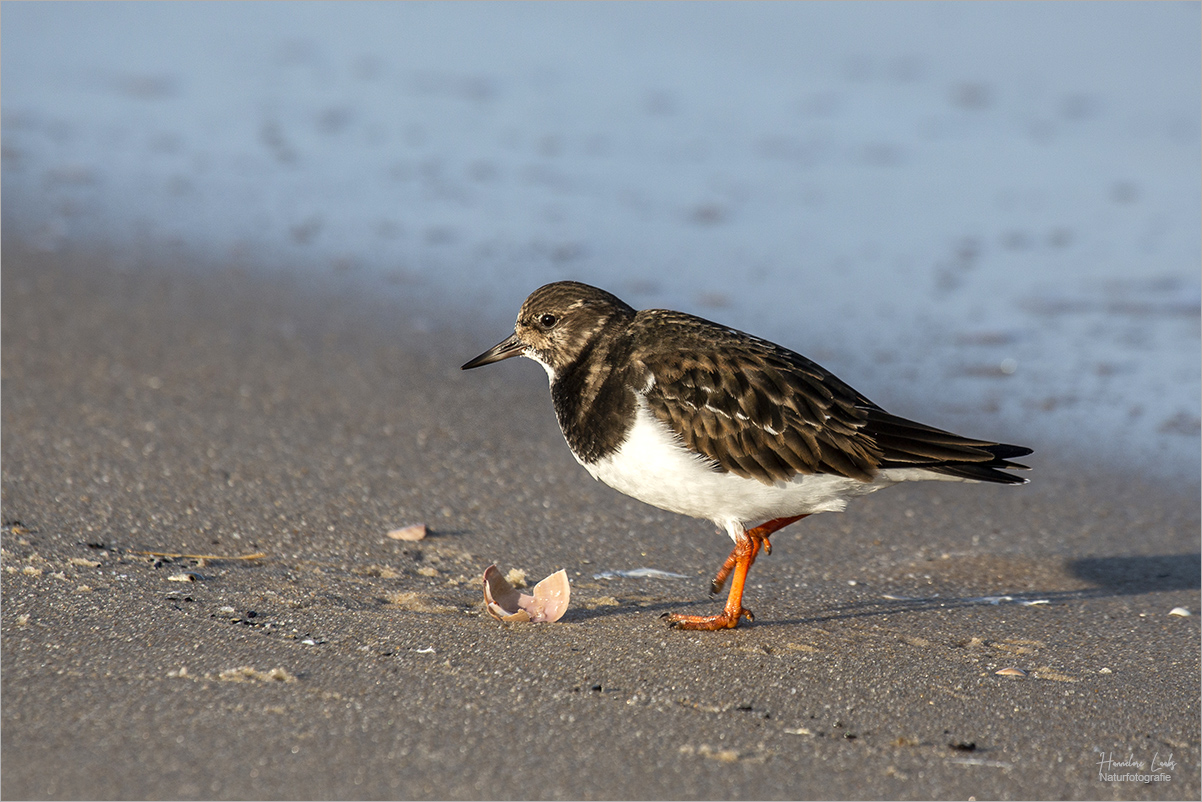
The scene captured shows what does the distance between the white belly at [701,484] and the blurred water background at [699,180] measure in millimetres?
1757

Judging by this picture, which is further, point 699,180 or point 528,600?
point 699,180

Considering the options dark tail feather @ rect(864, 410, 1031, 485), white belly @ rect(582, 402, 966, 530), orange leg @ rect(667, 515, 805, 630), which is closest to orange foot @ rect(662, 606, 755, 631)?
orange leg @ rect(667, 515, 805, 630)

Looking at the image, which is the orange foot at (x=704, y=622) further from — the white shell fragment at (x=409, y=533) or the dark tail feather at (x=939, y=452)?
the white shell fragment at (x=409, y=533)

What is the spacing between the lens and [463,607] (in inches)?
137

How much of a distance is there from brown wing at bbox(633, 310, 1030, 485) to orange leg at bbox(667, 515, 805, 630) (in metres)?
0.24

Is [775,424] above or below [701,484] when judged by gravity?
above

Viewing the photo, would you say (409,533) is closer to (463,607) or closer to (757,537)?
(463,607)

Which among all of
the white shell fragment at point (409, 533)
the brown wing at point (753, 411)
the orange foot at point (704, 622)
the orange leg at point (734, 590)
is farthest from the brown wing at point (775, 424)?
the white shell fragment at point (409, 533)

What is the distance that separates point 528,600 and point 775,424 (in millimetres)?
809

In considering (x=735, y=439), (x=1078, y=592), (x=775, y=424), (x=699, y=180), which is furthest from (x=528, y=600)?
(x=699, y=180)

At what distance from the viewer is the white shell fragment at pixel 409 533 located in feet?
13.2

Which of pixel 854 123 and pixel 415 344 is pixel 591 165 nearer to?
pixel 854 123

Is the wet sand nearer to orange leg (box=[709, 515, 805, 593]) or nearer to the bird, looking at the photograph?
orange leg (box=[709, 515, 805, 593])

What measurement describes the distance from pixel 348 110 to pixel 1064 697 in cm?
708
